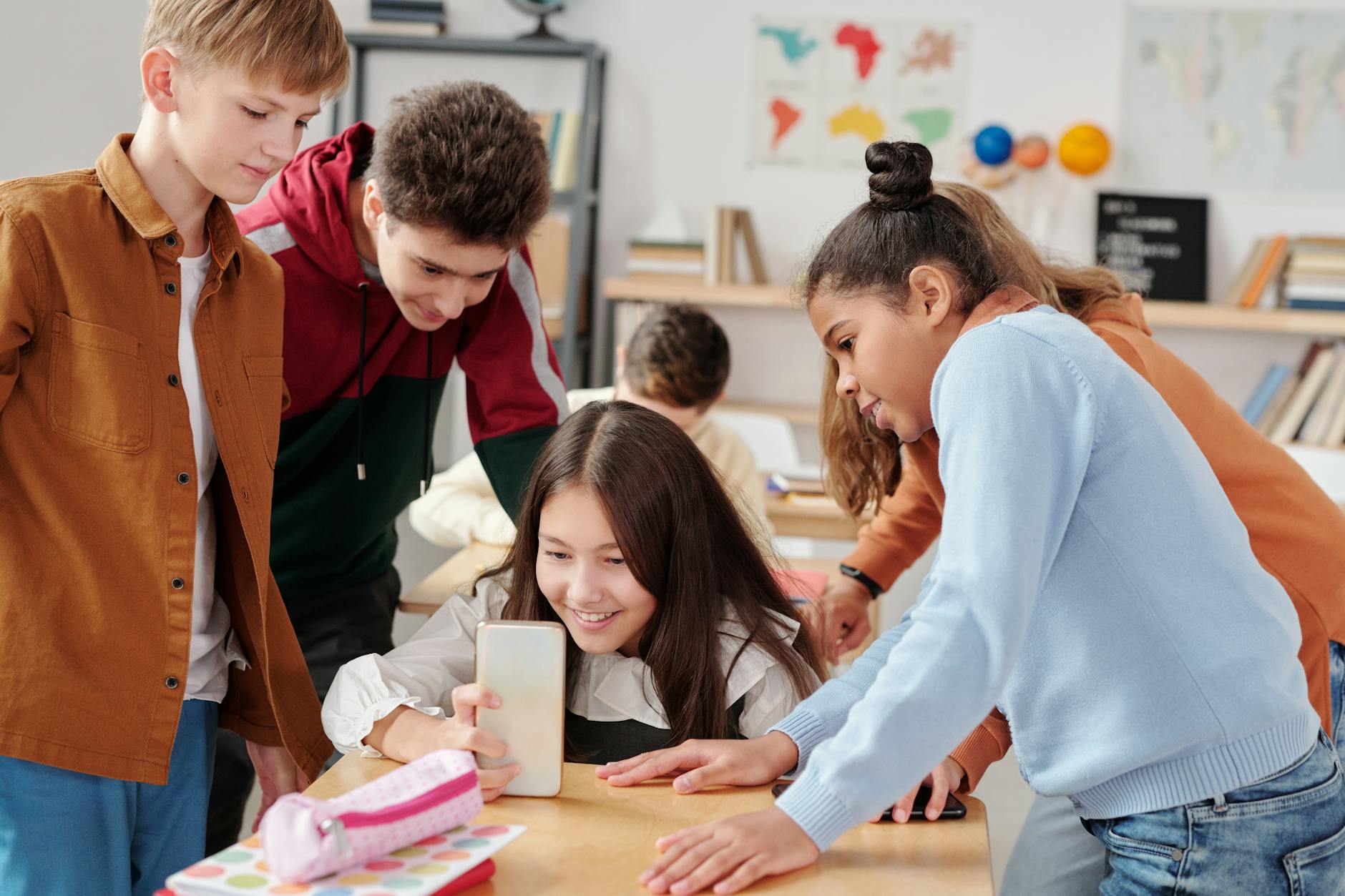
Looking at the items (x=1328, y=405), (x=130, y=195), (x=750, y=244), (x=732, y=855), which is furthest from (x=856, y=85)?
(x=732, y=855)

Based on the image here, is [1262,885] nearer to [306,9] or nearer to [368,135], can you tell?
[306,9]

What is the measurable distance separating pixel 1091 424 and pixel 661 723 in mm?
650

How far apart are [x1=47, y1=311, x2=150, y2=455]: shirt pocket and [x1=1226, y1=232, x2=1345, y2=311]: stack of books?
3783 mm

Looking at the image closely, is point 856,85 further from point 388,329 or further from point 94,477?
point 94,477

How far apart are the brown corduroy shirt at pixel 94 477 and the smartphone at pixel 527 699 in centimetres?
38

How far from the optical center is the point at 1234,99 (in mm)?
4270

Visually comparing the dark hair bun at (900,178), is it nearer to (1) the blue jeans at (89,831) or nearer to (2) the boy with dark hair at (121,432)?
(2) the boy with dark hair at (121,432)

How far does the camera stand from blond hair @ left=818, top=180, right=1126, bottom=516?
138cm

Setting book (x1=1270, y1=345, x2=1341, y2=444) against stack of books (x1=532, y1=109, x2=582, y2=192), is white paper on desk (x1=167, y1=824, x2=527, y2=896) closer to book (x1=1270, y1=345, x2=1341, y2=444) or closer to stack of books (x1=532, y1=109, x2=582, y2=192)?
stack of books (x1=532, y1=109, x2=582, y2=192)

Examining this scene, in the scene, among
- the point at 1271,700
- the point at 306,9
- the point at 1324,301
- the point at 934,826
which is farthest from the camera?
the point at 1324,301

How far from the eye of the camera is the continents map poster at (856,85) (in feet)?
14.4

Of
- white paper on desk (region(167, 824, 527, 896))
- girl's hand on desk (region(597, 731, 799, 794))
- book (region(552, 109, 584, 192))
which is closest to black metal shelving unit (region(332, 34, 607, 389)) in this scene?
book (region(552, 109, 584, 192))

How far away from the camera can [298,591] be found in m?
2.02

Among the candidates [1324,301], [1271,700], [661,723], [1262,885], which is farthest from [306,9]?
[1324,301]
